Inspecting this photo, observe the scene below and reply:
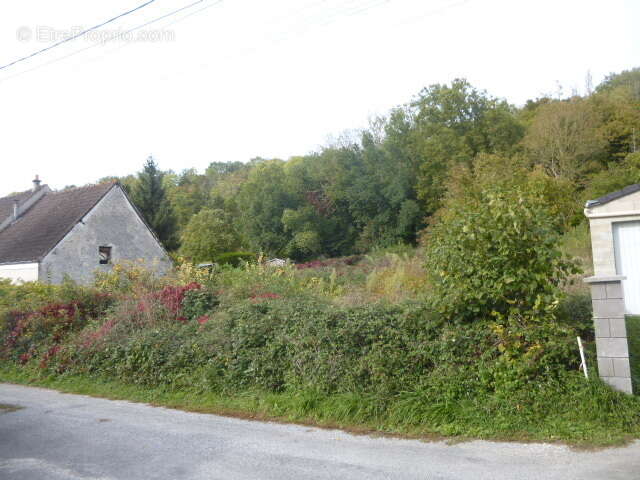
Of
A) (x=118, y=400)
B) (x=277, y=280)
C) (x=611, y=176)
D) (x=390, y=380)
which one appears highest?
(x=611, y=176)

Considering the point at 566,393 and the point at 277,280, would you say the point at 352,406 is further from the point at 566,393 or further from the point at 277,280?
the point at 277,280

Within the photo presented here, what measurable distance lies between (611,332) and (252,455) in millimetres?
4356

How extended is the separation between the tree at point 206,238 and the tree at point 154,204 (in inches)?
69.7

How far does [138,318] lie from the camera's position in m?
11.5

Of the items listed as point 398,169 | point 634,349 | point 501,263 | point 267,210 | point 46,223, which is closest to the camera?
point 501,263

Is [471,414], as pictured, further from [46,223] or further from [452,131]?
[452,131]

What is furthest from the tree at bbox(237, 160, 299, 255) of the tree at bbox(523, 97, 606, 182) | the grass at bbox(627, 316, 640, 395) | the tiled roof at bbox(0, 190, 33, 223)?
the grass at bbox(627, 316, 640, 395)

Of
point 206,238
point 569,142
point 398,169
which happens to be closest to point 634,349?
point 569,142

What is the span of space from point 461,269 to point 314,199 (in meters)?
38.3

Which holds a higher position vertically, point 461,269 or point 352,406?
point 461,269

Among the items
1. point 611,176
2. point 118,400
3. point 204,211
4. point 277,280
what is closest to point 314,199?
point 204,211

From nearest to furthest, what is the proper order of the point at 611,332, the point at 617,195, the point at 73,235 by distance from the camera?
the point at 611,332 → the point at 617,195 → the point at 73,235

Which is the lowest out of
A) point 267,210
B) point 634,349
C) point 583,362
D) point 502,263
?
point 634,349

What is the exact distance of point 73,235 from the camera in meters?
23.3
